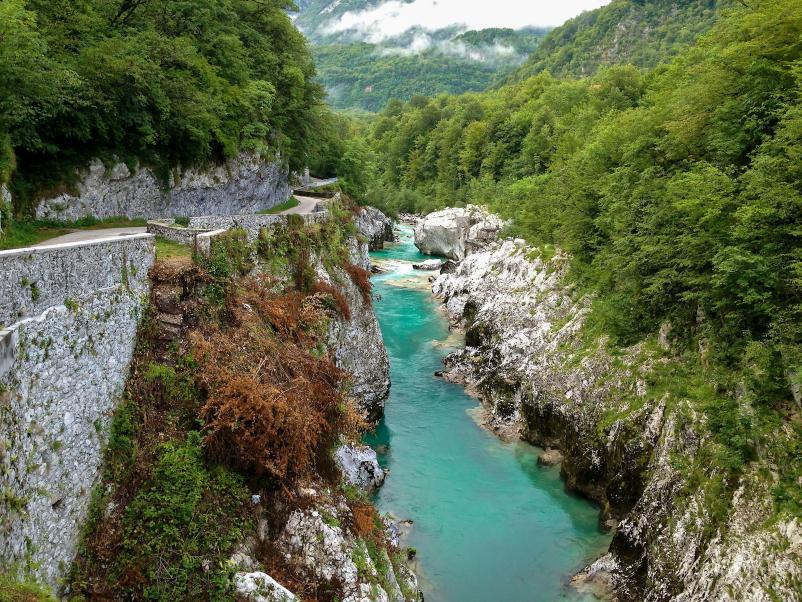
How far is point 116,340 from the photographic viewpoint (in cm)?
1078

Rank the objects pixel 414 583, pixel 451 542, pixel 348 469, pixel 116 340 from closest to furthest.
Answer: pixel 116 340
pixel 414 583
pixel 348 469
pixel 451 542

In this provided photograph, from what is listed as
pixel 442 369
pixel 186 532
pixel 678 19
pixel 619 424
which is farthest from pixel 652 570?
pixel 678 19

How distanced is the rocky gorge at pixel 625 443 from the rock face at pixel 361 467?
669cm

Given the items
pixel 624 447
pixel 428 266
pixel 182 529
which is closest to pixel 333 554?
pixel 182 529

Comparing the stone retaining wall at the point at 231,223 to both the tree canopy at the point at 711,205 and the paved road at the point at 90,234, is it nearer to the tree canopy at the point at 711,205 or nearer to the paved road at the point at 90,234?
the paved road at the point at 90,234

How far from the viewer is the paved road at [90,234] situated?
15898 mm

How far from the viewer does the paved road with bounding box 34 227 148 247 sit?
1590 centimetres

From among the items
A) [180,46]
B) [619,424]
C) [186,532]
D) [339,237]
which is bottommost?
[619,424]

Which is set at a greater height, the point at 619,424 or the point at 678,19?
the point at 678,19

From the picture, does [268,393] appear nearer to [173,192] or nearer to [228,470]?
[228,470]

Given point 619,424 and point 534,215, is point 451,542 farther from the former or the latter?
point 534,215

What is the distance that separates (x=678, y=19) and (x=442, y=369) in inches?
5181

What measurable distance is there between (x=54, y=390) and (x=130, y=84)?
50.0 ft

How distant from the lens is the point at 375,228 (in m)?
62.6
